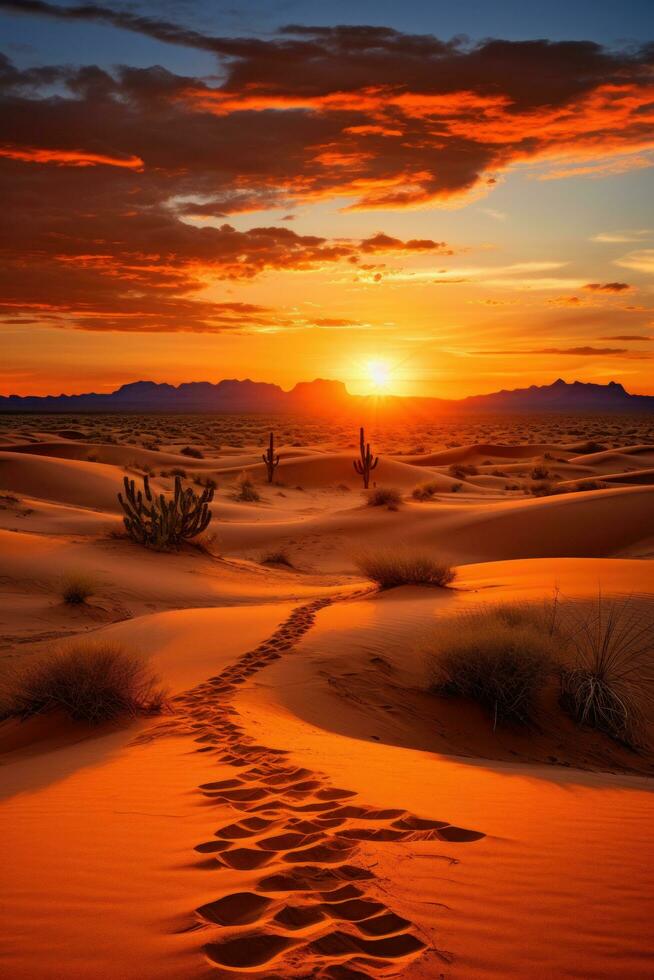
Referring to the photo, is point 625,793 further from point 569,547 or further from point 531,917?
point 569,547

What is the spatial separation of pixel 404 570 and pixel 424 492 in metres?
19.2

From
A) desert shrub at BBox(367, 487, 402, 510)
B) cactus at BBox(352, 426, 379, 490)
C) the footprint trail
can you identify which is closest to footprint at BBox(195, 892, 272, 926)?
the footprint trail

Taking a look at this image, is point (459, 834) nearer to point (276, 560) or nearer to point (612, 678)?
Result: point (612, 678)

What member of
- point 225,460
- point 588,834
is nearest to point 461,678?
point 588,834

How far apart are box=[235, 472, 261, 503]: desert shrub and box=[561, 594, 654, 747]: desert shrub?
965 inches

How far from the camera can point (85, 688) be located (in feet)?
22.9

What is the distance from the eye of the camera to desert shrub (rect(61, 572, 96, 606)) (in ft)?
42.6

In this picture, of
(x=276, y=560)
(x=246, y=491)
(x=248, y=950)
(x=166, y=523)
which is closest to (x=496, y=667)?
(x=248, y=950)

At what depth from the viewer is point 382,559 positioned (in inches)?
543

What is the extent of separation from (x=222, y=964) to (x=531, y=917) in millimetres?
1213

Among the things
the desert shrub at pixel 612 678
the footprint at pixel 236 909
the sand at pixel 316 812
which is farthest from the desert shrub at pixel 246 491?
the footprint at pixel 236 909

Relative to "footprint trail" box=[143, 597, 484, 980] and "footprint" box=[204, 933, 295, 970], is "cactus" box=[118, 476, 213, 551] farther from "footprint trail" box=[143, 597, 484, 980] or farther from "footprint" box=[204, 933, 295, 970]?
"footprint" box=[204, 933, 295, 970]

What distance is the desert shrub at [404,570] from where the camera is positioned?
13.4 meters

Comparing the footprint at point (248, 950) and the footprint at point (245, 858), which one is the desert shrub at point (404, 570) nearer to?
the footprint at point (245, 858)
